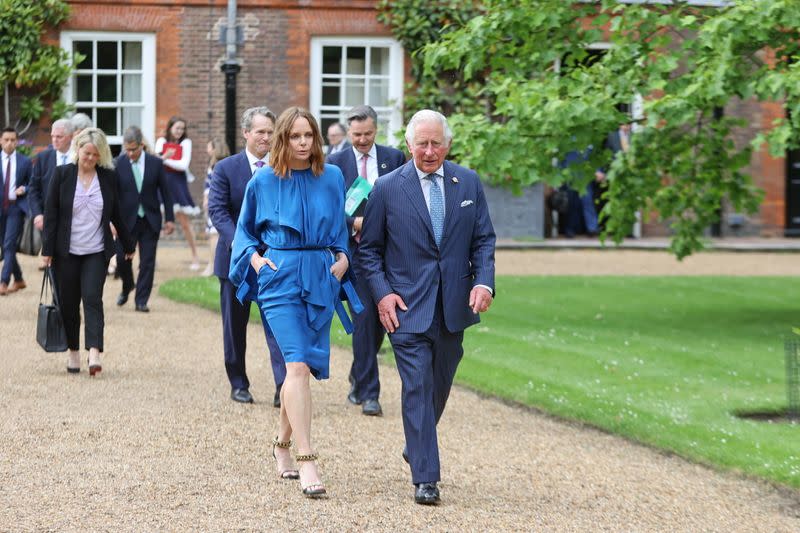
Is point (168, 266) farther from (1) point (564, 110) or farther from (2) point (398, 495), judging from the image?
(2) point (398, 495)

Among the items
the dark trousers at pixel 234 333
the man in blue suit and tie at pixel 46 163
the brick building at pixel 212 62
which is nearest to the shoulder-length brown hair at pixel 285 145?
the dark trousers at pixel 234 333

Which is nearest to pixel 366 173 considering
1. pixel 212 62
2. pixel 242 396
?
pixel 242 396

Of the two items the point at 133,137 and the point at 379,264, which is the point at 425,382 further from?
the point at 133,137

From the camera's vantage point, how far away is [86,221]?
10.4m

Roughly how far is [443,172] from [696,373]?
4905 millimetres

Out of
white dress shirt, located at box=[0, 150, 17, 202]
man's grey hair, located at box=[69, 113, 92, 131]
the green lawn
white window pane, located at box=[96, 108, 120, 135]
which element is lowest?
the green lawn

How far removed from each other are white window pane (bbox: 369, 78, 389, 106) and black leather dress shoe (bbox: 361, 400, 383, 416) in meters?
14.6

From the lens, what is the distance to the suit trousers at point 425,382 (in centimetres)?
680

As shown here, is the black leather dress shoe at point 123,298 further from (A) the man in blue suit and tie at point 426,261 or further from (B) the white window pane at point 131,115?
(B) the white window pane at point 131,115

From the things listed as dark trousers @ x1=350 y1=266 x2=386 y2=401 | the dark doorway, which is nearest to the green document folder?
dark trousers @ x1=350 y1=266 x2=386 y2=401

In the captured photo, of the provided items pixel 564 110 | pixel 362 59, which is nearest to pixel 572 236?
pixel 362 59

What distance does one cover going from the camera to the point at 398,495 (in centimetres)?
697

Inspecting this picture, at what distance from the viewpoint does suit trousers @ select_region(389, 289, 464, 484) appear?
6805 millimetres

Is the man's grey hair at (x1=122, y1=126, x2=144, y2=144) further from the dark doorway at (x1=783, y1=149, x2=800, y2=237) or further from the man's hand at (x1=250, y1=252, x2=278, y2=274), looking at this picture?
the dark doorway at (x1=783, y1=149, x2=800, y2=237)
